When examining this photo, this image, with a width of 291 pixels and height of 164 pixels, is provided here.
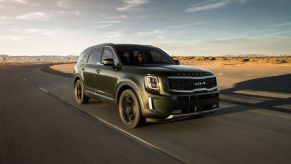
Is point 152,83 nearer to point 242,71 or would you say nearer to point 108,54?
point 108,54

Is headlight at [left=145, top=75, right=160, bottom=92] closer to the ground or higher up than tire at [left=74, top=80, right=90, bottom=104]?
higher up

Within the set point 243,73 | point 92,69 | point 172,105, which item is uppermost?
point 92,69

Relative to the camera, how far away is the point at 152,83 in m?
5.96

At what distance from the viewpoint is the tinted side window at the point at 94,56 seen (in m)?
8.38

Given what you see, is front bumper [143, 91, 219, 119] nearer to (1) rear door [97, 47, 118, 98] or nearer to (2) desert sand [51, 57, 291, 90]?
(1) rear door [97, 47, 118, 98]

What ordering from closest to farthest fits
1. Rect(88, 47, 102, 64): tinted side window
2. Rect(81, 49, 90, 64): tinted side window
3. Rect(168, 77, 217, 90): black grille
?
Rect(168, 77, 217, 90): black grille, Rect(88, 47, 102, 64): tinted side window, Rect(81, 49, 90, 64): tinted side window

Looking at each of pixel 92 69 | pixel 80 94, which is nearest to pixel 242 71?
pixel 80 94

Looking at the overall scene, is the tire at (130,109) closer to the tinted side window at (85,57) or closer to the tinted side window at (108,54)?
the tinted side window at (108,54)

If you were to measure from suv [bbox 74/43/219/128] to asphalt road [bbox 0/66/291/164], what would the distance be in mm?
422

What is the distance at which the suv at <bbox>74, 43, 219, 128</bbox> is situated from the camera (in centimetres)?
584

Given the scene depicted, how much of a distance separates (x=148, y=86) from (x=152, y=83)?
0.10 m

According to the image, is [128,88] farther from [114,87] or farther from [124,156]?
[124,156]

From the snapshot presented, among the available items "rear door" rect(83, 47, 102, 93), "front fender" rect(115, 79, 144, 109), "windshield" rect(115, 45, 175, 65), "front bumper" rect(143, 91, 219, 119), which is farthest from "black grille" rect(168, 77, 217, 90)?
"rear door" rect(83, 47, 102, 93)

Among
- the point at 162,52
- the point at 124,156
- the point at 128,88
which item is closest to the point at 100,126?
the point at 128,88
